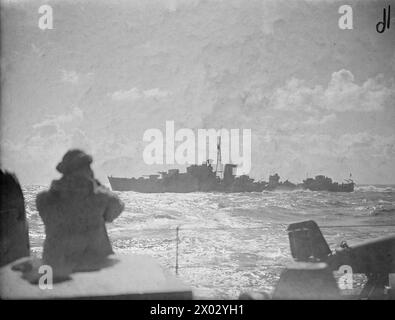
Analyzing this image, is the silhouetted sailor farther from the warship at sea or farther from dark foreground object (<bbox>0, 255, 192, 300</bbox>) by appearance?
the warship at sea

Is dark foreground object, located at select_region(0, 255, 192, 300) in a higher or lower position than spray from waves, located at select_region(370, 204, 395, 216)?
lower

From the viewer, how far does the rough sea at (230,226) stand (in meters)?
5.18

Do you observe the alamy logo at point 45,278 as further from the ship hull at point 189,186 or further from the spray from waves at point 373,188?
the spray from waves at point 373,188

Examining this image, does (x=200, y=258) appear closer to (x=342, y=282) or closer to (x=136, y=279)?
(x=342, y=282)

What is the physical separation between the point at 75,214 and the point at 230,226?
2.51 meters

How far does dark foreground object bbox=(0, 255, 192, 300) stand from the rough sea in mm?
1680

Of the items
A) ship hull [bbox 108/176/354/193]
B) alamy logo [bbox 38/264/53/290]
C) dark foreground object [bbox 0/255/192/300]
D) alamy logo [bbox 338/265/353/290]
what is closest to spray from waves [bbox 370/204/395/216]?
ship hull [bbox 108/176/354/193]

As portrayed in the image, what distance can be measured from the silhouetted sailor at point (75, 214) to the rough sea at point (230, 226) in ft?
4.37

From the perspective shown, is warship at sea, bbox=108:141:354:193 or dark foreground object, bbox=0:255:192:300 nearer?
dark foreground object, bbox=0:255:192:300

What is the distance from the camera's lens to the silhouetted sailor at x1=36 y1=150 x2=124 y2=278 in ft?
12.0

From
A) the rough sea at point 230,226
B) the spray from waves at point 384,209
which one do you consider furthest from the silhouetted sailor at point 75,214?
the spray from waves at point 384,209

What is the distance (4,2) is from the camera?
503 cm

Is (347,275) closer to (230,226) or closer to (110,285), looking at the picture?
(230,226)
